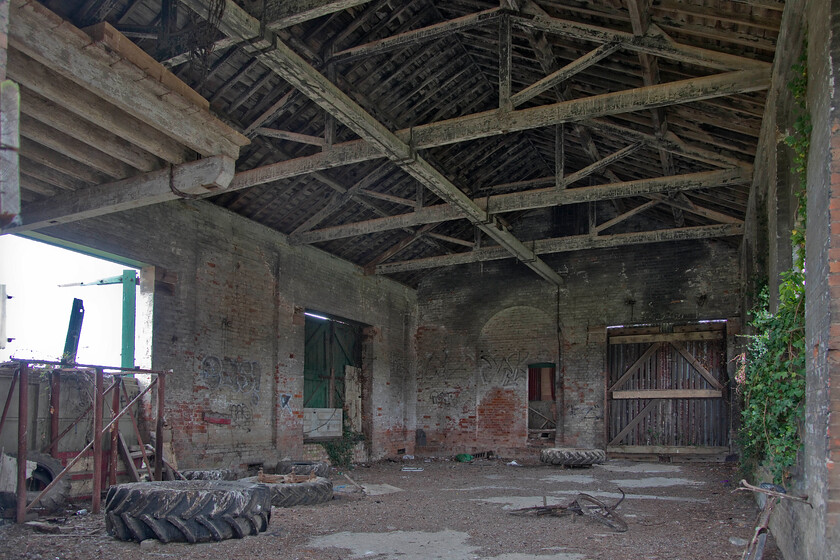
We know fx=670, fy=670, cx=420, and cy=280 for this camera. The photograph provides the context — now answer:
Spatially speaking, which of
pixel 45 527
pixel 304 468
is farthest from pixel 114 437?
pixel 304 468

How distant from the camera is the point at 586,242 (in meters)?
14.1

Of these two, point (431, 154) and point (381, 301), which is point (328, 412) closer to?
point (381, 301)

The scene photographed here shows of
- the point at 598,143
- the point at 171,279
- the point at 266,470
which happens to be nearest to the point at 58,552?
the point at 171,279

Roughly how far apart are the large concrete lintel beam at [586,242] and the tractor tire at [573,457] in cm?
448

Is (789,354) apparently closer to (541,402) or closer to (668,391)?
(668,391)

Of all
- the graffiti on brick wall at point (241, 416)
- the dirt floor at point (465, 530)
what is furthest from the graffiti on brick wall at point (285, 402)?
the dirt floor at point (465, 530)

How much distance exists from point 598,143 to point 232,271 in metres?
7.31

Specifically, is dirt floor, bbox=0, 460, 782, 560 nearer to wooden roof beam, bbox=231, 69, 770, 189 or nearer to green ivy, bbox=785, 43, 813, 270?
green ivy, bbox=785, 43, 813, 270

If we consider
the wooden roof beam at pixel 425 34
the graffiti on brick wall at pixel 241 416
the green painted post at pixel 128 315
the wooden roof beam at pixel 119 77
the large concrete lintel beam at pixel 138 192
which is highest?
the wooden roof beam at pixel 425 34

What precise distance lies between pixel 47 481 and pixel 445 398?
11.3 meters

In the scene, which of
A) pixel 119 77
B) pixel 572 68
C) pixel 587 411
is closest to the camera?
pixel 119 77

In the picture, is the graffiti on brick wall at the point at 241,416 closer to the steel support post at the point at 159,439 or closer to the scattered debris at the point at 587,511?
the steel support post at the point at 159,439

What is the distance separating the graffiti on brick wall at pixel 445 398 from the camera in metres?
18.1

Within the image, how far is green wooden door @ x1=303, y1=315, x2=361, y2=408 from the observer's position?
1517 centimetres
